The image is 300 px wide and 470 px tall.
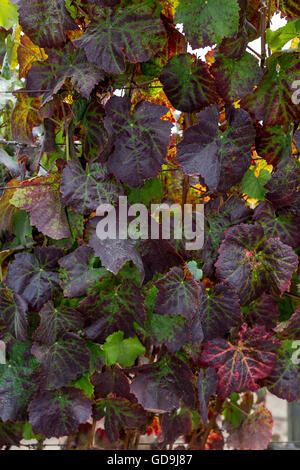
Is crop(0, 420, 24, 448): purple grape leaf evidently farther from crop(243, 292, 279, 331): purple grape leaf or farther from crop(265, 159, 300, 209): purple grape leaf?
crop(265, 159, 300, 209): purple grape leaf

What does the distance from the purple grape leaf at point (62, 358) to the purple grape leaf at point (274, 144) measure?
45 centimetres

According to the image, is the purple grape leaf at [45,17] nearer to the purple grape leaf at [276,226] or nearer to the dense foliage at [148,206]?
the dense foliage at [148,206]

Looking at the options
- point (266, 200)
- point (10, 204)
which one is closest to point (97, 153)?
point (10, 204)

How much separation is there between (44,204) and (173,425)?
21.5 inches

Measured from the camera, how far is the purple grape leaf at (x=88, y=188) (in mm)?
837

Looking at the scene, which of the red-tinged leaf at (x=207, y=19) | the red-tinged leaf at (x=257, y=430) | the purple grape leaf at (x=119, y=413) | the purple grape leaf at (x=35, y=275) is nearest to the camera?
the red-tinged leaf at (x=207, y=19)

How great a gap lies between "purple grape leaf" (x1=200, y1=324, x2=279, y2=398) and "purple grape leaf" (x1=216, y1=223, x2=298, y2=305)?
0.08 metres

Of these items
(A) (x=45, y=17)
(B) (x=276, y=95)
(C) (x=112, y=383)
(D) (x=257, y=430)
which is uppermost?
(A) (x=45, y=17)

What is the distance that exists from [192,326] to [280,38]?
51 centimetres

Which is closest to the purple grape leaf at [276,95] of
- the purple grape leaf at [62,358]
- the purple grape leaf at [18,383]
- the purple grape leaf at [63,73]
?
the purple grape leaf at [63,73]

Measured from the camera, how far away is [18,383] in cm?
95

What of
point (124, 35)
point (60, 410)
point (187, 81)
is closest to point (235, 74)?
point (187, 81)
